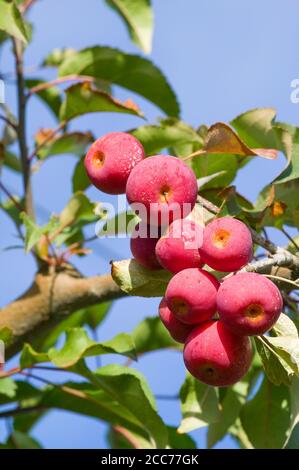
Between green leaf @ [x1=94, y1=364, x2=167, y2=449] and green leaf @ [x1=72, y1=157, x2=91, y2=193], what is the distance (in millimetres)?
587

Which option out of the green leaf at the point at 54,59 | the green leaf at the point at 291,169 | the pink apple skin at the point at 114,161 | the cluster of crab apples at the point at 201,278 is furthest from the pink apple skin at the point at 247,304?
the green leaf at the point at 54,59

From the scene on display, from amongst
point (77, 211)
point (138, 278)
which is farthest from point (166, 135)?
point (138, 278)

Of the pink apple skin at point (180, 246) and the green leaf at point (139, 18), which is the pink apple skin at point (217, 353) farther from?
the green leaf at point (139, 18)

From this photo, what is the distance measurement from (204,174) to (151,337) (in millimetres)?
723

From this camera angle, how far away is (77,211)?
6.87 ft

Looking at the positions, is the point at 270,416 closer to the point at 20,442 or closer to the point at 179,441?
the point at 179,441

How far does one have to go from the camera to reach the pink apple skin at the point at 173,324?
1198mm

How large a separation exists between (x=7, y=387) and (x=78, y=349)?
0.38 m

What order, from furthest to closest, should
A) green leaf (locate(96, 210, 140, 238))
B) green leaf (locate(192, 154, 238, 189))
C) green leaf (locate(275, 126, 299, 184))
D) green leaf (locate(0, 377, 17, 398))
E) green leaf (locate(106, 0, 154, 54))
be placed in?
green leaf (locate(106, 0, 154, 54)) < green leaf (locate(0, 377, 17, 398)) < green leaf (locate(192, 154, 238, 189)) < green leaf (locate(96, 210, 140, 238)) < green leaf (locate(275, 126, 299, 184))

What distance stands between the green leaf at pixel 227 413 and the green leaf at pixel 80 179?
679 mm

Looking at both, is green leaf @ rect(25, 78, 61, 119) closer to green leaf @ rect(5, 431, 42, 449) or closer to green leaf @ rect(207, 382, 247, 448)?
green leaf @ rect(5, 431, 42, 449)

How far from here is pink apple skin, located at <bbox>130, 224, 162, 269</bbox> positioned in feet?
3.99

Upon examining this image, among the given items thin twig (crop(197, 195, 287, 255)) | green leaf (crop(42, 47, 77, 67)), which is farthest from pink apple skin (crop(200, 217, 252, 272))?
green leaf (crop(42, 47, 77, 67))

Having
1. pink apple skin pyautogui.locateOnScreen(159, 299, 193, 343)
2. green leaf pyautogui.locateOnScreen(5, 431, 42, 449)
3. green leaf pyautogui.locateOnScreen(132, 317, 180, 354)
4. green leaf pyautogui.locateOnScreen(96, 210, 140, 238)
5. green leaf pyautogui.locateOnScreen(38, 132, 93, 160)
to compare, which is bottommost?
green leaf pyautogui.locateOnScreen(5, 431, 42, 449)
